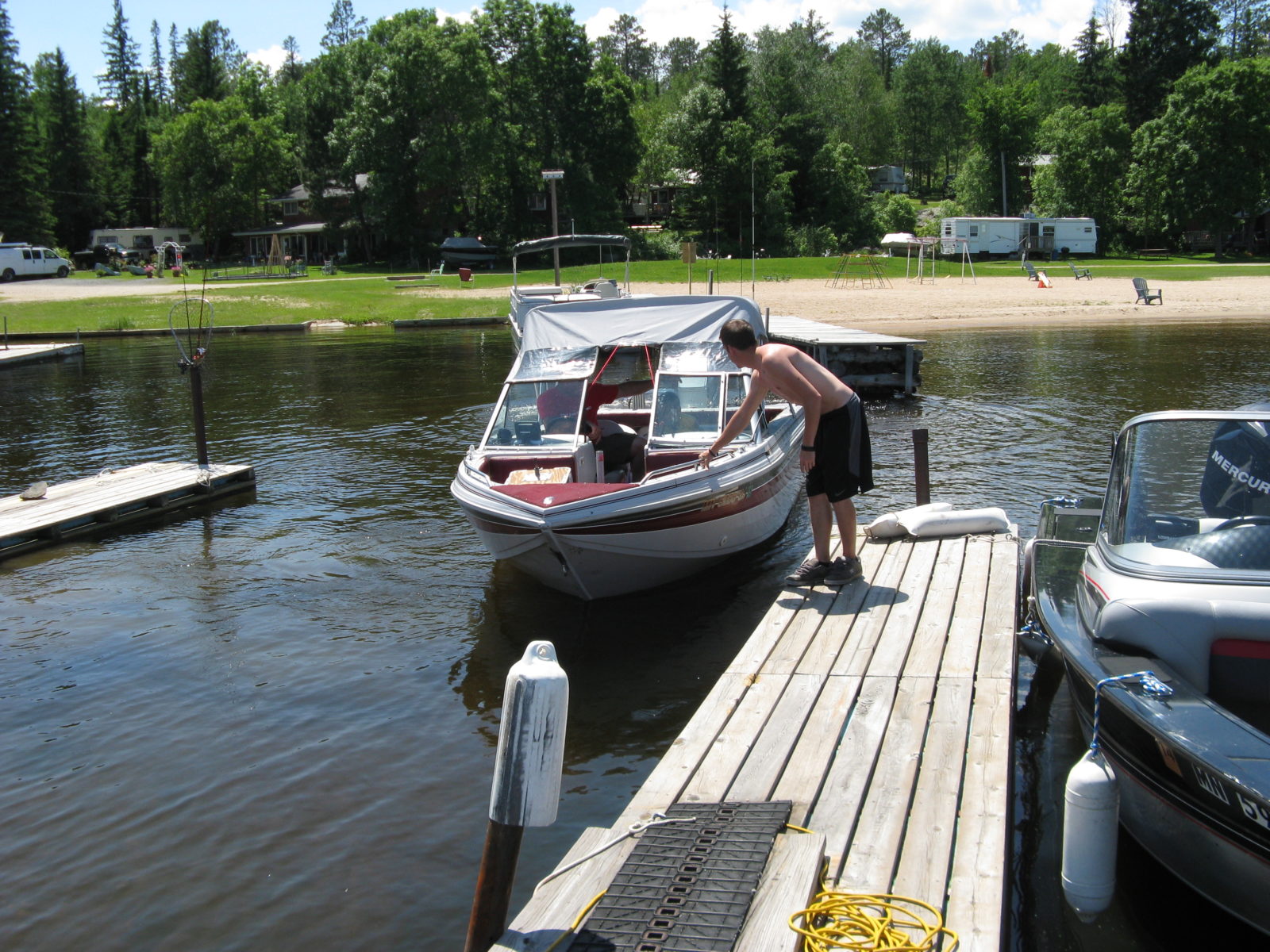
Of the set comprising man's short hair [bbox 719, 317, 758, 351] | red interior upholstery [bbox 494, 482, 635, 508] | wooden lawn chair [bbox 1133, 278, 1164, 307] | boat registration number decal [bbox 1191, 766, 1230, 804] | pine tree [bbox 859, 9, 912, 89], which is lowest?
boat registration number decal [bbox 1191, 766, 1230, 804]

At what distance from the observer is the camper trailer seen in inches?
2397

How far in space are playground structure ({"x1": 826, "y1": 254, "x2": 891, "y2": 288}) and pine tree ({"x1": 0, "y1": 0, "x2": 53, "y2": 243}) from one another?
53.5 metres

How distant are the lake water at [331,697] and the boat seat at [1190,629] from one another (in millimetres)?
1293

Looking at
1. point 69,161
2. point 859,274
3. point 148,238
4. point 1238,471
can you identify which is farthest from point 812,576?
point 69,161

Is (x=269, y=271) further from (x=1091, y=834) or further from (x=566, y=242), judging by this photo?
(x=1091, y=834)

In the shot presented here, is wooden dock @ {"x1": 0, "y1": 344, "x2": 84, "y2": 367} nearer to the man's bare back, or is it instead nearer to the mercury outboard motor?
the man's bare back

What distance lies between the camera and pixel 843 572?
7.51 m

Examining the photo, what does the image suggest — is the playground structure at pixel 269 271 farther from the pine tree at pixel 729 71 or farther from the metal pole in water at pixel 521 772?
the metal pole in water at pixel 521 772

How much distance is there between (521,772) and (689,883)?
0.77m

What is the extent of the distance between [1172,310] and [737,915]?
39.4 m

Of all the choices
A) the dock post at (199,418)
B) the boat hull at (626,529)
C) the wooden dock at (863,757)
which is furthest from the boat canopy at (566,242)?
the wooden dock at (863,757)

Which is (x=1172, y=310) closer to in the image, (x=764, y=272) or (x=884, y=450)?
(x=764, y=272)

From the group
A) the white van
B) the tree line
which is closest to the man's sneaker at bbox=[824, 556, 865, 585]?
the tree line

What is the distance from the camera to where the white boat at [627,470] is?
9.12 meters
